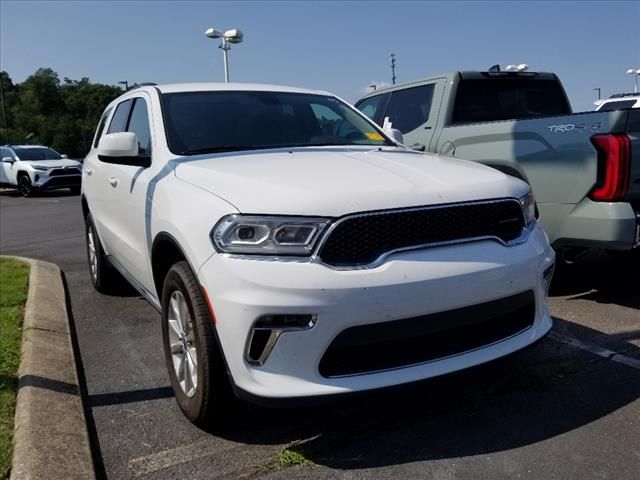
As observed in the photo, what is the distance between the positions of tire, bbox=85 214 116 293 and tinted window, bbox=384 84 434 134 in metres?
3.34

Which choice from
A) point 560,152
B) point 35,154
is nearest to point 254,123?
point 560,152

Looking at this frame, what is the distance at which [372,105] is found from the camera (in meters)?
7.48

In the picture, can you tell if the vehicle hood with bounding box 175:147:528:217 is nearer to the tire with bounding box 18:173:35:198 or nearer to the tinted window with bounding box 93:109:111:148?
the tinted window with bounding box 93:109:111:148

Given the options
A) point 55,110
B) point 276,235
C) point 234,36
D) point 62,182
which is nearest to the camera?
point 276,235

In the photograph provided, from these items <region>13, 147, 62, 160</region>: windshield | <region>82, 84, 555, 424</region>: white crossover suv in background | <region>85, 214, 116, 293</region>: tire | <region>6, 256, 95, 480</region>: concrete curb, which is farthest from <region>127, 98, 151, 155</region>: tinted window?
<region>13, 147, 62, 160</region>: windshield

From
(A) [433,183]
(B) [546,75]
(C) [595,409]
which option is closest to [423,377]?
(A) [433,183]

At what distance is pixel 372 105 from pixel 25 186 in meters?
16.6

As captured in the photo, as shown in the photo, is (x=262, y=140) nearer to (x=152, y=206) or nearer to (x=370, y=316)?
(x=152, y=206)

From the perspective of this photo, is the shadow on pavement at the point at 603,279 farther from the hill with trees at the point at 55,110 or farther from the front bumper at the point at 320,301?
the hill with trees at the point at 55,110

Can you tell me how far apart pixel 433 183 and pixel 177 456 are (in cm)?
170

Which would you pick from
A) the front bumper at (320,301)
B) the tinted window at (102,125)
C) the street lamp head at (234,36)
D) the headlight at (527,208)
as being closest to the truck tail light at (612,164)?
the headlight at (527,208)

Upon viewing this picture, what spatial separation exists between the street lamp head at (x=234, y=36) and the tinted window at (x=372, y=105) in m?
9.39

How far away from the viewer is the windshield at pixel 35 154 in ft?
68.7

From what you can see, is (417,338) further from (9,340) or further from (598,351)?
(9,340)
